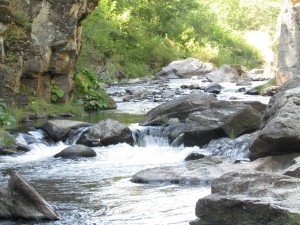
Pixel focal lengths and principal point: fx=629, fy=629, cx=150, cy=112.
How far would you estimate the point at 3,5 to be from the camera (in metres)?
16.5

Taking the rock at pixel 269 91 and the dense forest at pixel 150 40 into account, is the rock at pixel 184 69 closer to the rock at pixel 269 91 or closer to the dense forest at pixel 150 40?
the dense forest at pixel 150 40

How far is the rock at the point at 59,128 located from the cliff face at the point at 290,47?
13.0 meters

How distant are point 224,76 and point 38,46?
17718mm

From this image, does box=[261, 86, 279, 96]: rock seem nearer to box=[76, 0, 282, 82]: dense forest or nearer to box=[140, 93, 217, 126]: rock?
box=[76, 0, 282, 82]: dense forest

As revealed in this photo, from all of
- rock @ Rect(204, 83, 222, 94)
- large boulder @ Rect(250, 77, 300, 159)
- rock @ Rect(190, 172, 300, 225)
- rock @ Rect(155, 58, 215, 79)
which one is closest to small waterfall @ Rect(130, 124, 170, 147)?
large boulder @ Rect(250, 77, 300, 159)

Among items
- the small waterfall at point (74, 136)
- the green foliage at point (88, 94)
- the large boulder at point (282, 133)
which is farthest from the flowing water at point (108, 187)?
the green foliage at point (88, 94)

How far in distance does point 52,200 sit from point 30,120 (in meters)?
9.17

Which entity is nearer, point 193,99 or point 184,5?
point 193,99

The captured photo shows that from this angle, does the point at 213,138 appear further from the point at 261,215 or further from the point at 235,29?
the point at 235,29

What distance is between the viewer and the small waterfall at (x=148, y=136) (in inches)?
585

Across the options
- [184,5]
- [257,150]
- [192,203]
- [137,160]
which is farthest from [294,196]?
[184,5]

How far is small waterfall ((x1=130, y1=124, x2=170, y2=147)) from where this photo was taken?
14.9 meters

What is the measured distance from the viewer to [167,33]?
47.7m

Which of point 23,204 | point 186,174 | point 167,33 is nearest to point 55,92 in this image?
point 186,174
